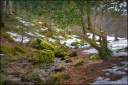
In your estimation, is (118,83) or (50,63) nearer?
(118,83)

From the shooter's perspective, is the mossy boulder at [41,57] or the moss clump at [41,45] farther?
the moss clump at [41,45]

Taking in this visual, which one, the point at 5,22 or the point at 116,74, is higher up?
the point at 5,22

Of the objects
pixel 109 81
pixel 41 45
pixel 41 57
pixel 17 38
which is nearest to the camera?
pixel 109 81

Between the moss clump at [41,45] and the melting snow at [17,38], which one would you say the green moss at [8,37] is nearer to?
the melting snow at [17,38]

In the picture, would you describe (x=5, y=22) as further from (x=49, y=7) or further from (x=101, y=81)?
(x=101, y=81)

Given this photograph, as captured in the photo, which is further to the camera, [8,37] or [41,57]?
[8,37]

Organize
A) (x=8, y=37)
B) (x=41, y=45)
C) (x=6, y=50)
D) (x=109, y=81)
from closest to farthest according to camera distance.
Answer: (x=109, y=81) → (x=6, y=50) → (x=41, y=45) → (x=8, y=37)

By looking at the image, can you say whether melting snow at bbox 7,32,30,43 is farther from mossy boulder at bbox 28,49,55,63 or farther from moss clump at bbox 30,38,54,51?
mossy boulder at bbox 28,49,55,63

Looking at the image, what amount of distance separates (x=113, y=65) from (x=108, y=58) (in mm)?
2679

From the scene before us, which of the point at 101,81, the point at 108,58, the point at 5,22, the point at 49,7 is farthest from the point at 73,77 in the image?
the point at 5,22

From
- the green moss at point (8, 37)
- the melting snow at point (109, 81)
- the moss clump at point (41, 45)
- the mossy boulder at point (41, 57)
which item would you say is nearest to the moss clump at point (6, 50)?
the mossy boulder at point (41, 57)

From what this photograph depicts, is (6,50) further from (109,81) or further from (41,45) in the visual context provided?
(109,81)

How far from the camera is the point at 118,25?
57.2m

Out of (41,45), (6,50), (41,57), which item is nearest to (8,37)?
(41,45)
